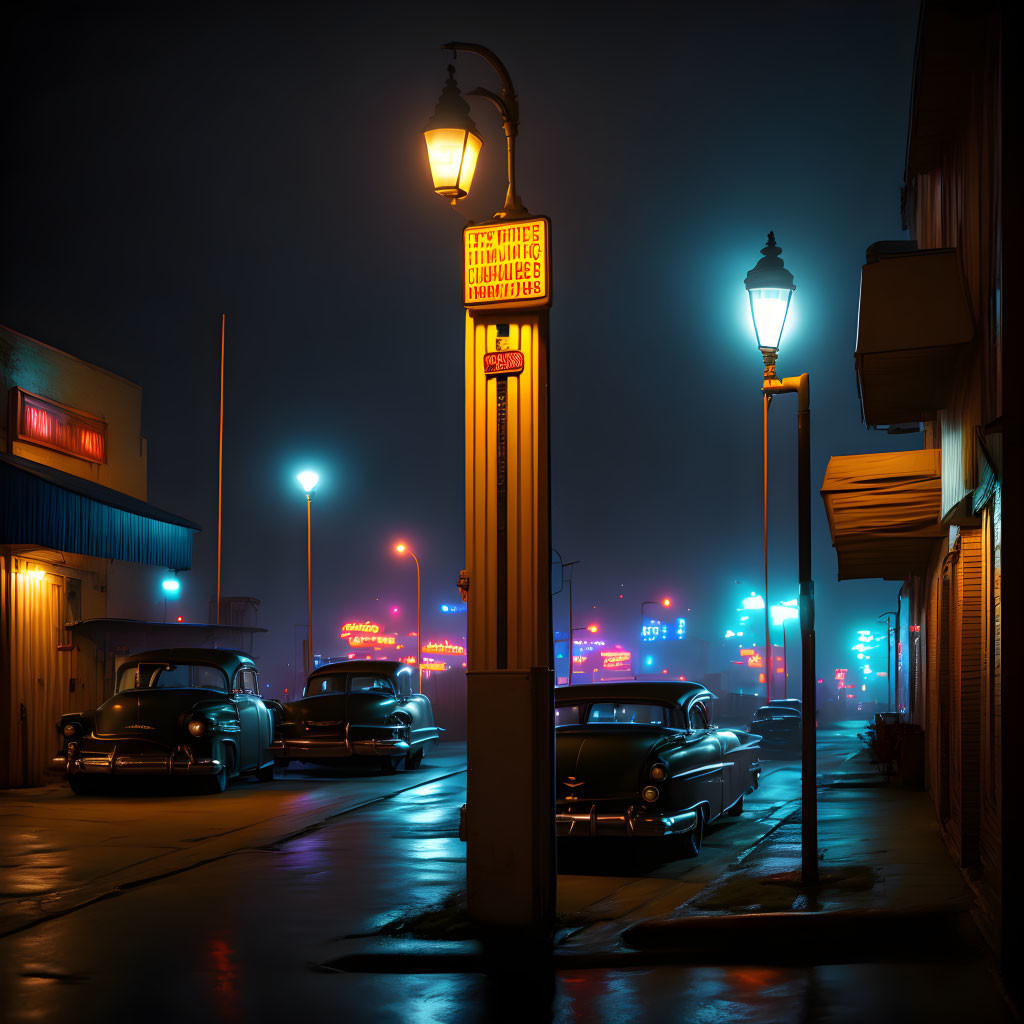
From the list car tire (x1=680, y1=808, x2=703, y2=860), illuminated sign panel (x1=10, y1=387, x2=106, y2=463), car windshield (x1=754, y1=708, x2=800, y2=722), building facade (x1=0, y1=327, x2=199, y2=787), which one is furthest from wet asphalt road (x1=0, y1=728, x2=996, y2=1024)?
car windshield (x1=754, y1=708, x2=800, y2=722)

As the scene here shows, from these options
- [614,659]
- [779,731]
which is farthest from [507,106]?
[614,659]

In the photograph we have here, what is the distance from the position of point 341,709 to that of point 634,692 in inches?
343

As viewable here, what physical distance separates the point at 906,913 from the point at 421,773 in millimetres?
14381

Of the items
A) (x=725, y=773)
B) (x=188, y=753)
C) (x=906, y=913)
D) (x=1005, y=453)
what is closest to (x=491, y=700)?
(x=906, y=913)

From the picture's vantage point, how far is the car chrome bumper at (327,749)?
64.5 feet

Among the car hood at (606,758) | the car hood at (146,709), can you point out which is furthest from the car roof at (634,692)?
the car hood at (146,709)

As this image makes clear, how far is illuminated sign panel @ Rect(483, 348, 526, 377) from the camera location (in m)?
8.78

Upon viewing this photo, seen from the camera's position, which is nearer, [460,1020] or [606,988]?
[460,1020]

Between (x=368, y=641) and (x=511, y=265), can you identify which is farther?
(x=368, y=641)

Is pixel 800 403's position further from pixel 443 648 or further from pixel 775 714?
pixel 443 648

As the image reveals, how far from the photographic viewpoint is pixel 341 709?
66.8ft

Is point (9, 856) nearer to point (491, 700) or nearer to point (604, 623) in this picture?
point (491, 700)

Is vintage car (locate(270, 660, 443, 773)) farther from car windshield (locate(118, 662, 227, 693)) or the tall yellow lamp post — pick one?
the tall yellow lamp post

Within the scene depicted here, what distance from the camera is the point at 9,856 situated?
11.6m
